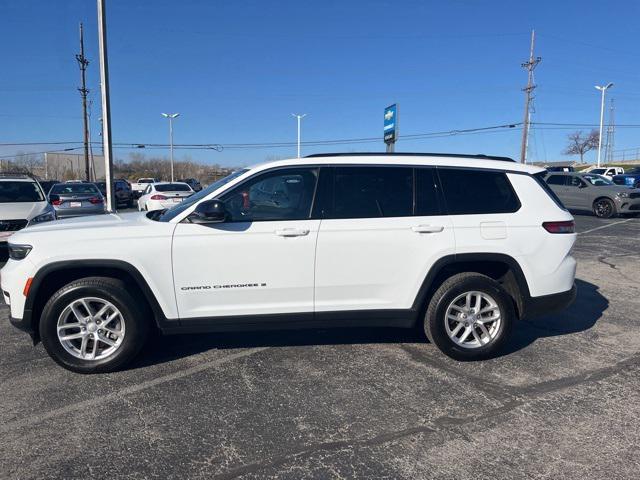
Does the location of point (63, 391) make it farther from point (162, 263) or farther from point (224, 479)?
point (224, 479)

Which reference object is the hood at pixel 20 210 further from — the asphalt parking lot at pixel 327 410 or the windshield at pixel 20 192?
the asphalt parking lot at pixel 327 410

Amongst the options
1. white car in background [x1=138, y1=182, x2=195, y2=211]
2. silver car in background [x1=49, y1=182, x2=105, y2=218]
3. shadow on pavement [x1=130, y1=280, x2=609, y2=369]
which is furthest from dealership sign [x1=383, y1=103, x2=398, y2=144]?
shadow on pavement [x1=130, y1=280, x2=609, y2=369]

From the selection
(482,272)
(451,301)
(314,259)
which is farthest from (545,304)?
(314,259)

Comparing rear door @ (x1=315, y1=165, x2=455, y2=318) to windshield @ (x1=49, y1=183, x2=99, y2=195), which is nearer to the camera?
rear door @ (x1=315, y1=165, x2=455, y2=318)

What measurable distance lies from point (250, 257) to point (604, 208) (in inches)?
719

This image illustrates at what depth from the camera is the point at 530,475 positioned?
9.03ft

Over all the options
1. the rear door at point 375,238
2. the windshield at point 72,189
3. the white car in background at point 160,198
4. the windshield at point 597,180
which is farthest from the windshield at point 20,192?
the windshield at point 597,180

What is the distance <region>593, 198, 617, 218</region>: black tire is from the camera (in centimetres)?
1803

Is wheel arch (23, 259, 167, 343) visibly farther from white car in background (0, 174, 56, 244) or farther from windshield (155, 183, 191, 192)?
windshield (155, 183, 191, 192)

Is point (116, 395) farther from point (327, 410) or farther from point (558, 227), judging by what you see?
point (558, 227)

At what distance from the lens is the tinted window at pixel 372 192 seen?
13.9ft

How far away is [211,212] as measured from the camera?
3906mm

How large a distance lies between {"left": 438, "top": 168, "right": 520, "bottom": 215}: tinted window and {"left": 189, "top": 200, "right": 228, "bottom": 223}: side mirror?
201 centimetres

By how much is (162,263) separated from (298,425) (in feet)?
5.68
